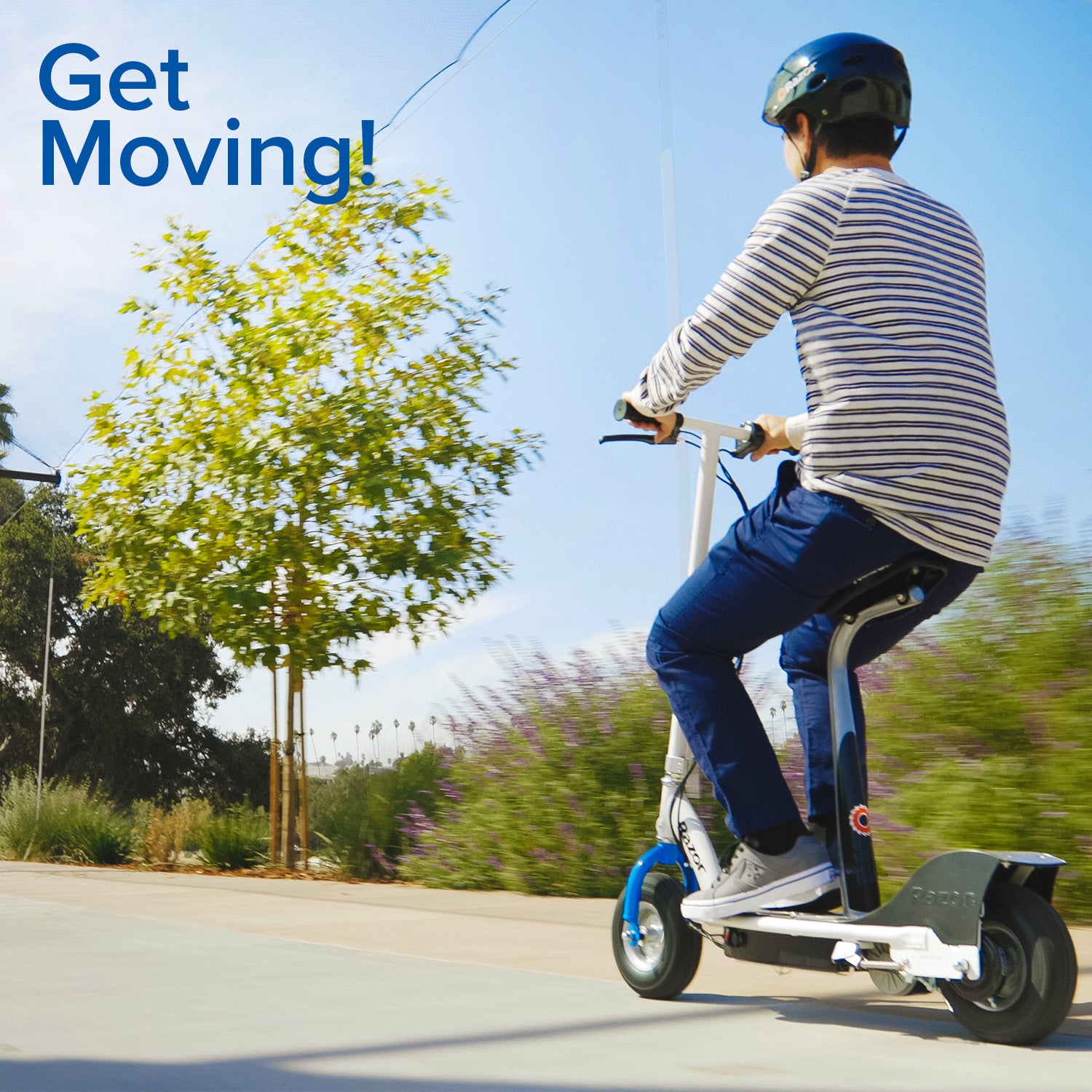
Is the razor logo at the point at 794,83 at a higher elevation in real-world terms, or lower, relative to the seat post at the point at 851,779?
higher

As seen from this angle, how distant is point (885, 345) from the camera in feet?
7.20

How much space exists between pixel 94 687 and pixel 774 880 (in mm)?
26179

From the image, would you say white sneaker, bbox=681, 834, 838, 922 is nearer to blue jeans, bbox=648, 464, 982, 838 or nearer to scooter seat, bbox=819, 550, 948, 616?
blue jeans, bbox=648, 464, 982, 838

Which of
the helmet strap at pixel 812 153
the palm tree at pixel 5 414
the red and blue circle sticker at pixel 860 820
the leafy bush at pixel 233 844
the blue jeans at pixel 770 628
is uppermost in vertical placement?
the palm tree at pixel 5 414

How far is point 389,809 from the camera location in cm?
823

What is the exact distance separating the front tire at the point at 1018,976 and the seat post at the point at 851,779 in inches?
8.7

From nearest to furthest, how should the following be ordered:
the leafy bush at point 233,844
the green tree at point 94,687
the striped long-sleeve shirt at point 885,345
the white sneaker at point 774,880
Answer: the striped long-sleeve shirt at point 885,345, the white sneaker at point 774,880, the leafy bush at point 233,844, the green tree at point 94,687

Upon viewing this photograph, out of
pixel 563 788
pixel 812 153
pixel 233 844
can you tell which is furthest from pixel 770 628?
pixel 233 844

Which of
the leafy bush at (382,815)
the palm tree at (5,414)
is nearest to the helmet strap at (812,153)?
the leafy bush at (382,815)

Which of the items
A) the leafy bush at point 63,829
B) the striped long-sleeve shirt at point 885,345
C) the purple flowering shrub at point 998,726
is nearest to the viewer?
the striped long-sleeve shirt at point 885,345

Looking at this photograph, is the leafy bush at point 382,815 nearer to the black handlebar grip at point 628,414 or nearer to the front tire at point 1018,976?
the black handlebar grip at point 628,414

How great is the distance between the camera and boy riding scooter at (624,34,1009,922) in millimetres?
2164

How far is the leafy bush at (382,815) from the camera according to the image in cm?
801

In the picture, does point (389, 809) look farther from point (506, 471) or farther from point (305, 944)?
point (305, 944)
